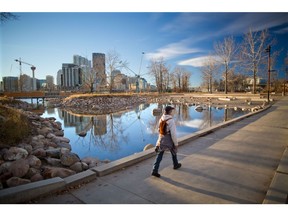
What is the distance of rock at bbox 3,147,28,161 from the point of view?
4.82 meters

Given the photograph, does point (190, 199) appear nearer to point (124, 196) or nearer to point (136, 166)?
point (124, 196)

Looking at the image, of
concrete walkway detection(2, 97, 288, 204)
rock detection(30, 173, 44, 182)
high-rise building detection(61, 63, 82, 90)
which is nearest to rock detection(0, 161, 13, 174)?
rock detection(30, 173, 44, 182)

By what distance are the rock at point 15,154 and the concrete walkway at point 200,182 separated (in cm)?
265

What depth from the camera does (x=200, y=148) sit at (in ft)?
17.7

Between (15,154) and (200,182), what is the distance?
4633 millimetres

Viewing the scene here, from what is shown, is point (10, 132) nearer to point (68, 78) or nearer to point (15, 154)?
point (15, 154)

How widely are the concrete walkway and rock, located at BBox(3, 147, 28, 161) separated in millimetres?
2645

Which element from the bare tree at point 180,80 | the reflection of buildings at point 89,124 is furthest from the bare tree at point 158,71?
the reflection of buildings at point 89,124

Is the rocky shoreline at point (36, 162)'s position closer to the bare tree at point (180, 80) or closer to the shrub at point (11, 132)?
the shrub at point (11, 132)

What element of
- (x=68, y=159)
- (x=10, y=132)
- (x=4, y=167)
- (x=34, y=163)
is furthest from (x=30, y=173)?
(x=10, y=132)

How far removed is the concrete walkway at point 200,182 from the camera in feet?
9.43

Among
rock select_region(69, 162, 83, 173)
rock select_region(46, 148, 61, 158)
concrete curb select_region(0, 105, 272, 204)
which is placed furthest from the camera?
rock select_region(46, 148, 61, 158)

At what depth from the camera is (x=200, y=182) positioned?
3371 mm

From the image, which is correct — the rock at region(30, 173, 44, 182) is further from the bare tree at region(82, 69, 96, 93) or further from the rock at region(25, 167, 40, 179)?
the bare tree at region(82, 69, 96, 93)
